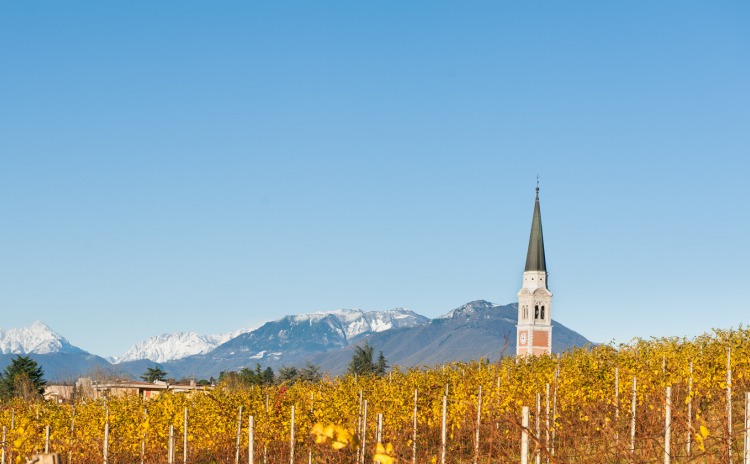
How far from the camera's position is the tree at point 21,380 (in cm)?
6038

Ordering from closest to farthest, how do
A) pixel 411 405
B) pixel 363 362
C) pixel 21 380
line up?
1. pixel 411 405
2. pixel 21 380
3. pixel 363 362

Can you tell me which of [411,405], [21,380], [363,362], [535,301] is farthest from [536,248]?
[411,405]

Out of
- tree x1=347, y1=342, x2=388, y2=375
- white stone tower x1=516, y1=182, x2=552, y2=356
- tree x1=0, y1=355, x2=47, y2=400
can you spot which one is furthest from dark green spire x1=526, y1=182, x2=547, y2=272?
tree x1=0, y1=355, x2=47, y2=400

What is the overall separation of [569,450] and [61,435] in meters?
13.9

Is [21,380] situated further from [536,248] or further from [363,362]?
[536,248]

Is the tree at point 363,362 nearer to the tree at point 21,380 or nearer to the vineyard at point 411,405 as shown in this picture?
the tree at point 21,380

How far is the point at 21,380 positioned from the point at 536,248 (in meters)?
71.9

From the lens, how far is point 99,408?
25719 millimetres

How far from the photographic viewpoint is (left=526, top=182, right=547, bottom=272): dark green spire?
116m

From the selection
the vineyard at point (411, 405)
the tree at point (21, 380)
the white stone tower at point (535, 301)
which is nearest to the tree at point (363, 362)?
the white stone tower at point (535, 301)

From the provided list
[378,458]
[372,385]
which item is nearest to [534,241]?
[372,385]

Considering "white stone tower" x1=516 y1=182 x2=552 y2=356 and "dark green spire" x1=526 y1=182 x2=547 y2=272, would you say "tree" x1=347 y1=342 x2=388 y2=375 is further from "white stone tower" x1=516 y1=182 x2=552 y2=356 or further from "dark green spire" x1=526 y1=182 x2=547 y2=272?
"dark green spire" x1=526 y1=182 x2=547 y2=272

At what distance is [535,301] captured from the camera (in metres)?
114

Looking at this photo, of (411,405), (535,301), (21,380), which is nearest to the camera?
(411,405)
